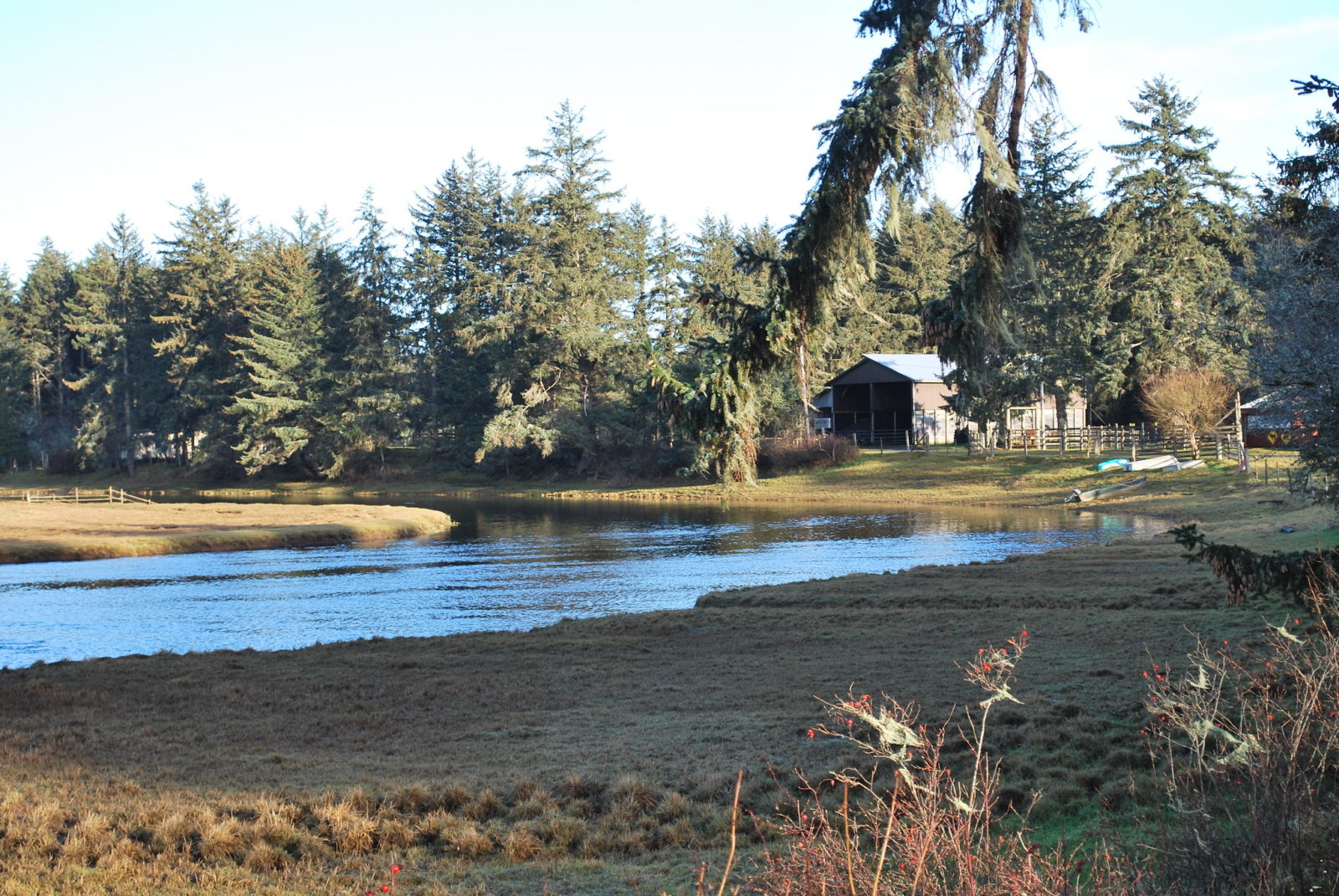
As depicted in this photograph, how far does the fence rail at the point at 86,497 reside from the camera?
60.6 metres

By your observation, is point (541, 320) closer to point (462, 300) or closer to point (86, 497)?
point (462, 300)

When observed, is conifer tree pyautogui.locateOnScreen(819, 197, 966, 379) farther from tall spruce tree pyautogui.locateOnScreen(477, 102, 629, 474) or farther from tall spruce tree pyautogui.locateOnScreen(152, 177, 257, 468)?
tall spruce tree pyautogui.locateOnScreen(152, 177, 257, 468)

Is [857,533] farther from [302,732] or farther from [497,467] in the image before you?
[497,467]

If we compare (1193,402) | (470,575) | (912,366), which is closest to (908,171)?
(470,575)

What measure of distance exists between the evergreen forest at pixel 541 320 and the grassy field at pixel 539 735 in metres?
2.97

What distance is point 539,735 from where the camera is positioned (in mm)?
10953

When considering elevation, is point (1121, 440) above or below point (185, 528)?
above

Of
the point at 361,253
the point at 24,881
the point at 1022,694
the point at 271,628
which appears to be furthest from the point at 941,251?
the point at 24,881

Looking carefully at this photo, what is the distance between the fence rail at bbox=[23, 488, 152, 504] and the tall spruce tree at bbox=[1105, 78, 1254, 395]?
53.4 meters

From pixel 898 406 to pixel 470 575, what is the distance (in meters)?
45.9

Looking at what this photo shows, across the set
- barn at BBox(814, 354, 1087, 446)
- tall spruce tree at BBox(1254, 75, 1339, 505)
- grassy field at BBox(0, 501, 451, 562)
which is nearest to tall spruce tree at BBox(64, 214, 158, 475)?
grassy field at BBox(0, 501, 451, 562)

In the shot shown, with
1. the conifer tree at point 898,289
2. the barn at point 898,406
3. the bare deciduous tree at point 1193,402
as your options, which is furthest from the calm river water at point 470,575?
the conifer tree at point 898,289

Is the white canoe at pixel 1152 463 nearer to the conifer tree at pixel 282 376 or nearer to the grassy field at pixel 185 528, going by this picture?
the grassy field at pixel 185 528

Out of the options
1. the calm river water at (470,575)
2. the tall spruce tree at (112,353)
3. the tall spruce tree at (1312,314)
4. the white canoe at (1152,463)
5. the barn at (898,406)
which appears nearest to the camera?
the tall spruce tree at (1312,314)
